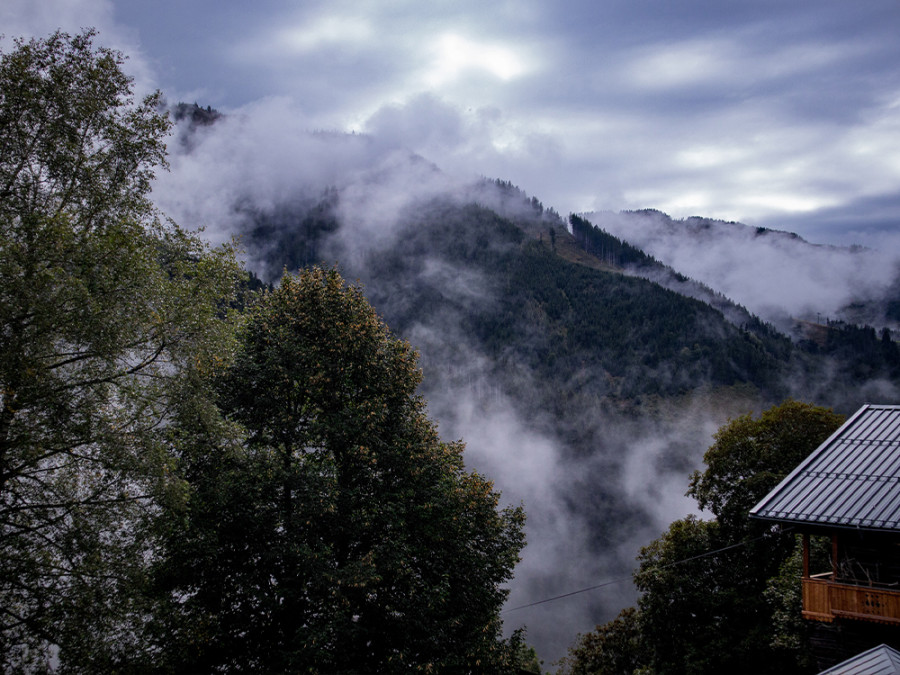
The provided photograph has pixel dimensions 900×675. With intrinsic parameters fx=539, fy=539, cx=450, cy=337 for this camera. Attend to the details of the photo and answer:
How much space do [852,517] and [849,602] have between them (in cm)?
234

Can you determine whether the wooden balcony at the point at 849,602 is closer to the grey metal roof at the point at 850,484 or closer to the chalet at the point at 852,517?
the chalet at the point at 852,517

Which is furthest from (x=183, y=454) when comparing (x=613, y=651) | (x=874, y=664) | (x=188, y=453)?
(x=613, y=651)

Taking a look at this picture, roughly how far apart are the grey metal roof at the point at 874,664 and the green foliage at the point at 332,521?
921 centimetres

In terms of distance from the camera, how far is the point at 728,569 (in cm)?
2839

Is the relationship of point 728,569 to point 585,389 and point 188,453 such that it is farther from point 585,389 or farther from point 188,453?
point 585,389

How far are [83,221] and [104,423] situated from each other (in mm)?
5041

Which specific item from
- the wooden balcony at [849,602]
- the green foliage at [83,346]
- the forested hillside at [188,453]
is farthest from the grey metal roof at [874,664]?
the green foliage at [83,346]

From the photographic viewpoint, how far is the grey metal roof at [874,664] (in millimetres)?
11523

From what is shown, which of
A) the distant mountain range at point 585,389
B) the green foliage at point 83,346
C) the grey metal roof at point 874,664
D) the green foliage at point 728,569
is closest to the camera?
the green foliage at point 83,346

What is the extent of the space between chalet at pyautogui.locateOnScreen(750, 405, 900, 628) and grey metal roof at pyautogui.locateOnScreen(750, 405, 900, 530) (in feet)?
0.07

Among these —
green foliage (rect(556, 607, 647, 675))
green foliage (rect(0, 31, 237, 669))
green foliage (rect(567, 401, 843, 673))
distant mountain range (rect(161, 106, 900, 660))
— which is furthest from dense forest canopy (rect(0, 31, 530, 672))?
distant mountain range (rect(161, 106, 900, 660))

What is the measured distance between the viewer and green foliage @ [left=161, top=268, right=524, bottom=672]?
51.7ft

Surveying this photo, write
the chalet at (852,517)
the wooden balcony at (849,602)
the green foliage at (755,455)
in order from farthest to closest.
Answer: the green foliage at (755,455)
the chalet at (852,517)
the wooden balcony at (849,602)

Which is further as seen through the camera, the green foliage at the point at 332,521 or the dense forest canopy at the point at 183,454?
the green foliage at the point at 332,521
